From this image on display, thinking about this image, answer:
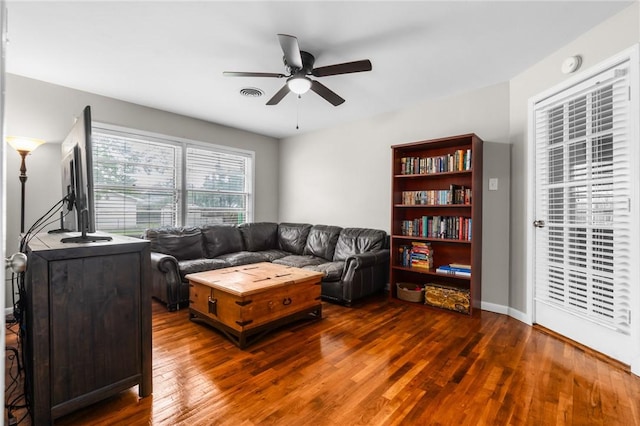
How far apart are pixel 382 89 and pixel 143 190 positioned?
343 cm

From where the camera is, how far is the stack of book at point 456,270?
10.6 feet

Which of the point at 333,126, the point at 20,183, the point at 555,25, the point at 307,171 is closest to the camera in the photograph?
the point at 555,25

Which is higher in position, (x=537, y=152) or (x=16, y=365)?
(x=537, y=152)

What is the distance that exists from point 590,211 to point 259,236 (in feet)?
13.5

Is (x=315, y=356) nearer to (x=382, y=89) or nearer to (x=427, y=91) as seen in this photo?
(x=382, y=89)

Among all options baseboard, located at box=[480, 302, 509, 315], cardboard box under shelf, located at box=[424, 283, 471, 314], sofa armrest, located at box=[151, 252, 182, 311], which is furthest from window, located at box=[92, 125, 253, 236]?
baseboard, located at box=[480, 302, 509, 315]

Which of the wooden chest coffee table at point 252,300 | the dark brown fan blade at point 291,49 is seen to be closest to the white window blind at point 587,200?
the wooden chest coffee table at point 252,300

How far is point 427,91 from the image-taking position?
354 centimetres

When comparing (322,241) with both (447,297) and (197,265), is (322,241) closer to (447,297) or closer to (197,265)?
(197,265)

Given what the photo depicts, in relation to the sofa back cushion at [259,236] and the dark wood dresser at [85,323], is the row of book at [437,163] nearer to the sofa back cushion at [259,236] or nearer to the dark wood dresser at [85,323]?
the sofa back cushion at [259,236]

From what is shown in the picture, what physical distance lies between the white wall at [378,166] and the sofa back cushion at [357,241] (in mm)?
268

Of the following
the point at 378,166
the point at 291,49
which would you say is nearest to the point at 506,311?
the point at 378,166

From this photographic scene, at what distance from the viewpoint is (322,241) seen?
4582 millimetres

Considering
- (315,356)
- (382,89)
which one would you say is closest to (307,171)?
(382,89)
